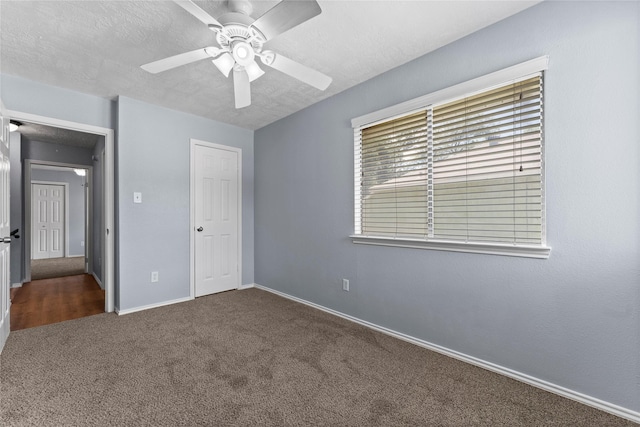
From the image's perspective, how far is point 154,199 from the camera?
3.44 meters

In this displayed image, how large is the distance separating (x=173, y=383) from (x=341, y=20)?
8.50 feet

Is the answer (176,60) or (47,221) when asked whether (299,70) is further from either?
(47,221)

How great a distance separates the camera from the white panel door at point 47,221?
273 inches

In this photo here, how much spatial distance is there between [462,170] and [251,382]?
2055 millimetres

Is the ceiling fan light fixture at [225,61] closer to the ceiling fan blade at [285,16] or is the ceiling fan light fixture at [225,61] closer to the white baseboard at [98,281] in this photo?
the ceiling fan blade at [285,16]

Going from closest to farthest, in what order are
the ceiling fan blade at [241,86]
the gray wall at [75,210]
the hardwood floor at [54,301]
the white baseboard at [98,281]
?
the ceiling fan blade at [241,86]
the hardwood floor at [54,301]
the white baseboard at [98,281]
the gray wall at [75,210]

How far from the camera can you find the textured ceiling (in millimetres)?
1829

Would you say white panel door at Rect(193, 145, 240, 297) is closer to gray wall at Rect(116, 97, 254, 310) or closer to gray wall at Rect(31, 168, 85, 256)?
gray wall at Rect(116, 97, 254, 310)

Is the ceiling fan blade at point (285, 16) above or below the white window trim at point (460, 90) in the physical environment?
above

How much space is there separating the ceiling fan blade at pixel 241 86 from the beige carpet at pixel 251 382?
6.26 ft

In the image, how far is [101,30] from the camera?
203 centimetres

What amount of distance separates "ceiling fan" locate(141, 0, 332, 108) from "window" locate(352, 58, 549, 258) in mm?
983

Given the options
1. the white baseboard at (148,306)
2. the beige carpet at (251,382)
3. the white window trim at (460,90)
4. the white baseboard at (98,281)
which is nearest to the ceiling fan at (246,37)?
the white window trim at (460,90)

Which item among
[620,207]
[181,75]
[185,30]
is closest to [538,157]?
[620,207]
